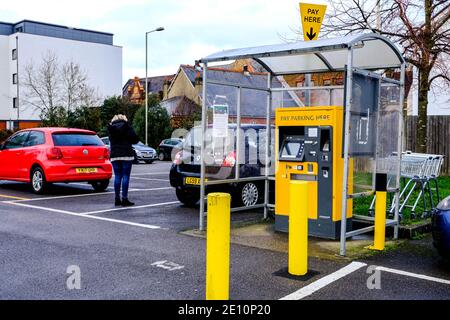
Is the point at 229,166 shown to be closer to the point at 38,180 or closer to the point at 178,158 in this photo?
the point at 178,158

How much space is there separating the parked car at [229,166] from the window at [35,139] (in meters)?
3.92

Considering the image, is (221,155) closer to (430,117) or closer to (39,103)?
(430,117)

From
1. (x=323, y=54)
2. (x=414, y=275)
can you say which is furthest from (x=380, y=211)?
(x=323, y=54)

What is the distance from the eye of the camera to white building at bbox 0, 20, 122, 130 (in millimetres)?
54156

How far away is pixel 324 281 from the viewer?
→ 5188mm

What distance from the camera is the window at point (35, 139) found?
12.1m

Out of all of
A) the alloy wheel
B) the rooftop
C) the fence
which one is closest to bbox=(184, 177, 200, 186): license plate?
the alloy wheel

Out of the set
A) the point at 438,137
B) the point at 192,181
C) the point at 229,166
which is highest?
the point at 438,137

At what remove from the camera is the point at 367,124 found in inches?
283

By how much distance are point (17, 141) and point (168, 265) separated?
880cm

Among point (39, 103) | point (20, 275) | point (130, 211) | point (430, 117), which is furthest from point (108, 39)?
point (20, 275)

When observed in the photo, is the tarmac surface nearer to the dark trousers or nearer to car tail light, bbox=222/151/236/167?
car tail light, bbox=222/151/236/167

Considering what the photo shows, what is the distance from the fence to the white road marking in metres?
13.2

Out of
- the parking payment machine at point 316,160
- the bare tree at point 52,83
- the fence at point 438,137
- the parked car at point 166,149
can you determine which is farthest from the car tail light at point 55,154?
the bare tree at point 52,83
